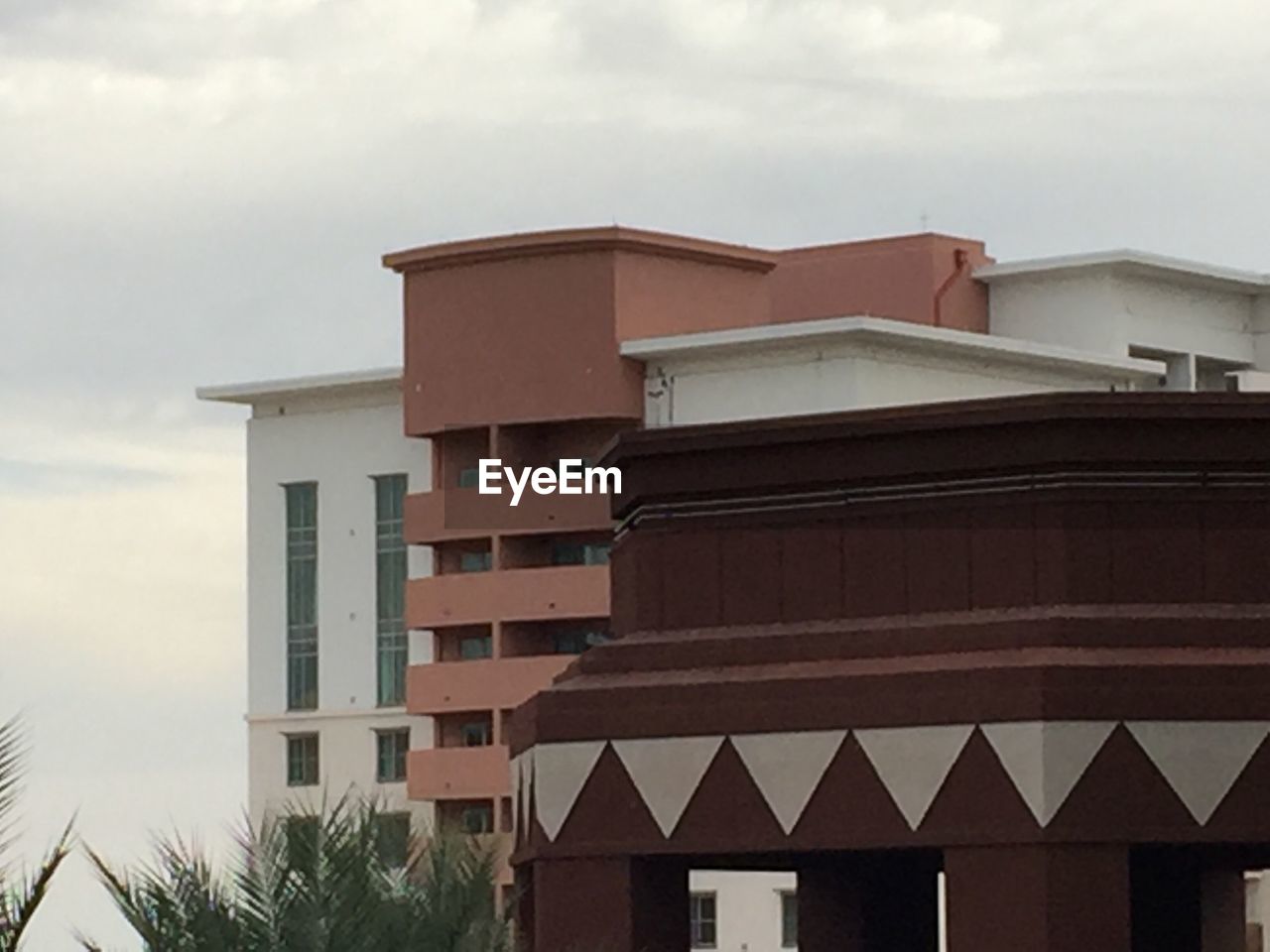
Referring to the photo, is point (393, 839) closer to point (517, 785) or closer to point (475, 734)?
point (517, 785)

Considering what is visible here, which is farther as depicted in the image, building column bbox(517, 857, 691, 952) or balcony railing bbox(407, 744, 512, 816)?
balcony railing bbox(407, 744, 512, 816)

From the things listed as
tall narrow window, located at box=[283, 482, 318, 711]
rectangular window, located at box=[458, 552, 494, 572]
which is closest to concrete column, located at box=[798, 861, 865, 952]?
rectangular window, located at box=[458, 552, 494, 572]

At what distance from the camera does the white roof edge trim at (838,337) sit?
82312mm

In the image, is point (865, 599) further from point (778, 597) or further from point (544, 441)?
point (544, 441)

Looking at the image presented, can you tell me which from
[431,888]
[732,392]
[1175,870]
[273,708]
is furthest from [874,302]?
[431,888]

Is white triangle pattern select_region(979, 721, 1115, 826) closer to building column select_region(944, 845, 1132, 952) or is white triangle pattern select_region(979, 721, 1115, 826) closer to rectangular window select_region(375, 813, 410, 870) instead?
building column select_region(944, 845, 1132, 952)

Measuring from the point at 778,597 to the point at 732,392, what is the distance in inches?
2159

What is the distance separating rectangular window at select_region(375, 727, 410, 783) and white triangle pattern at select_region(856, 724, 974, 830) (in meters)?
63.3

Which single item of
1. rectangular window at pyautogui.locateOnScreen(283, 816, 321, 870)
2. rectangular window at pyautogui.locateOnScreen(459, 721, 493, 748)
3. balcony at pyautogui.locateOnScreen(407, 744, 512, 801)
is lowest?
rectangular window at pyautogui.locateOnScreen(283, 816, 321, 870)

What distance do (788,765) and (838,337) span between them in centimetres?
5431

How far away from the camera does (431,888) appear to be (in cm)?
2325

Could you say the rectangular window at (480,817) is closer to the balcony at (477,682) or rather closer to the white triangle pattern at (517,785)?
the balcony at (477,682)

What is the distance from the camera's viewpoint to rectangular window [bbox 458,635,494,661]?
87819mm

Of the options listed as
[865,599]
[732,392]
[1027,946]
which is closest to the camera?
[1027,946]
